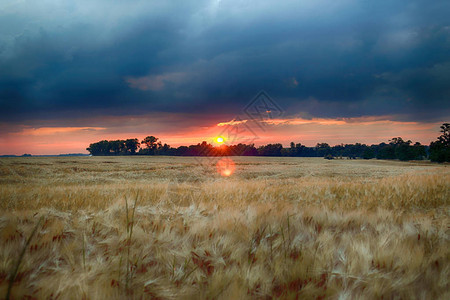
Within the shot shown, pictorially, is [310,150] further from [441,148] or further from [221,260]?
[221,260]

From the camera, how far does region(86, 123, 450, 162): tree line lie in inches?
2308

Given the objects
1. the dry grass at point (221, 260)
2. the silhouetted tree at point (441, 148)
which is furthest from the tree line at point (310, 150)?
the dry grass at point (221, 260)

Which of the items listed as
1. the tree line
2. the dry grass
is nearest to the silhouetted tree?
the tree line

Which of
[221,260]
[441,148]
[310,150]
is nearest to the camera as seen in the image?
[221,260]

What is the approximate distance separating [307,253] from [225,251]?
61 centimetres

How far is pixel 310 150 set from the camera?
82.5 meters

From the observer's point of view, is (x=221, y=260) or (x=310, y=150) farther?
(x=310, y=150)

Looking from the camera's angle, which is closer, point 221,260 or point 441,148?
point 221,260

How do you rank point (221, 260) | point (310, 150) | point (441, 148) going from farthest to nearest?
point (310, 150) < point (441, 148) < point (221, 260)

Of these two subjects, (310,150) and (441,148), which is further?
(310,150)

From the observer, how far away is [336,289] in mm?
1293

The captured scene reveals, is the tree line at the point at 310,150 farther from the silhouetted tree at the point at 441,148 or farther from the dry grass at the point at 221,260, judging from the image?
the dry grass at the point at 221,260

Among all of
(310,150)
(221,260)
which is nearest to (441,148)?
(310,150)

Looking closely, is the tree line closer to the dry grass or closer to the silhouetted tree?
the silhouetted tree
